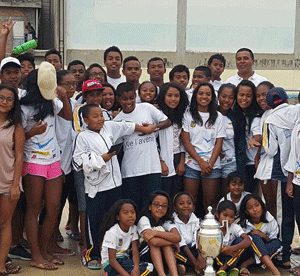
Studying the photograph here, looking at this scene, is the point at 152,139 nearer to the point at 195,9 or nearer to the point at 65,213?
the point at 65,213

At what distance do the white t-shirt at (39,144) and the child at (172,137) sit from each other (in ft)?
3.59

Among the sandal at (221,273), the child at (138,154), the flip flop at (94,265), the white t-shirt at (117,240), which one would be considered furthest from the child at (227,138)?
the flip flop at (94,265)

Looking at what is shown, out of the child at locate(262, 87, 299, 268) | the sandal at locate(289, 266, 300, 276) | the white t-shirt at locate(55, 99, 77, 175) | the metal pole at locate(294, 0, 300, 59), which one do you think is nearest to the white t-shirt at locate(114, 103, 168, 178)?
the white t-shirt at locate(55, 99, 77, 175)

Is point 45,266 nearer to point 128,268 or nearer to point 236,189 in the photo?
point 128,268

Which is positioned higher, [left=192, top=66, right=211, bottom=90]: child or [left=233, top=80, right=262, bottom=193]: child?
[left=192, top=66, right=211, bottom=90]: child

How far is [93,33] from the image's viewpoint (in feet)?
46.8

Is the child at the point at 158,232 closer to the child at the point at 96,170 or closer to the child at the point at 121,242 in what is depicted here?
the child at the point at 121,242

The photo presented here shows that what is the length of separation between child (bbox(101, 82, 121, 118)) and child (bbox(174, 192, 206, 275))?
1082 millimetres

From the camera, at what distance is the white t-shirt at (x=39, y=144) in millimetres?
6211

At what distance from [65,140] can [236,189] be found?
1698 mm

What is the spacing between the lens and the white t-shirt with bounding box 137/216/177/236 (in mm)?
6055

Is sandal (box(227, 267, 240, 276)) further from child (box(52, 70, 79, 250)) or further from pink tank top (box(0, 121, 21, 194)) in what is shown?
pink tank top (box(0, 121, 21, 194))

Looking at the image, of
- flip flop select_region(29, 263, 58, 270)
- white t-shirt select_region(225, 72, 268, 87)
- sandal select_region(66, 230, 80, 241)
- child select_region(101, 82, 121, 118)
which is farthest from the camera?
white t-shirt select_region(225, 72, 268, 87)

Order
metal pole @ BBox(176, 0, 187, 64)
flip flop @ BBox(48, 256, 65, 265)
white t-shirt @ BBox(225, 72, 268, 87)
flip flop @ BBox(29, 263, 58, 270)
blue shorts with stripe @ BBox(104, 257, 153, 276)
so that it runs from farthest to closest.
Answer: metal pole @ BBox(176, 0, 187, 64), white t-shirt @ BBox(225, 72, 268, 87), flip flop @ BBox(48, 256, 65, 265), flip flop @ BBox(29, 263, 58, 270), blue shorts with stripe @ BBox(104, 257, 153, 276)
